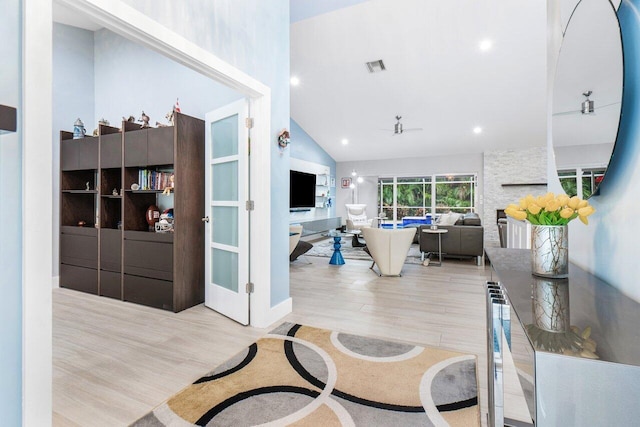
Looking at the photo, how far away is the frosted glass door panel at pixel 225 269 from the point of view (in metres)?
2.91

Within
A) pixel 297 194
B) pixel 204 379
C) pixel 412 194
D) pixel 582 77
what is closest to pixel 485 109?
pixel 412 194

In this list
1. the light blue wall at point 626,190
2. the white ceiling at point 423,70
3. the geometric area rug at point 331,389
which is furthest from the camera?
the white ceiling at point 423,70

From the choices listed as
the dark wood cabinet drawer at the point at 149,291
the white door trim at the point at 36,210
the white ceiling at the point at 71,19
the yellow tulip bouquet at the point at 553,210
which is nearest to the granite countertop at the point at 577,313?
the yellow tulip bouquet at the point at 553,210

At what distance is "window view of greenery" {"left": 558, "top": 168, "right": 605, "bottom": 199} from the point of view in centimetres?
117

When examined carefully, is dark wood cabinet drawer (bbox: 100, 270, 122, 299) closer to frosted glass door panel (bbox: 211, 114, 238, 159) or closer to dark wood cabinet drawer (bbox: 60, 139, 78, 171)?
dark wood cabinet drawer (bbox: 60, 139, 78, 171)

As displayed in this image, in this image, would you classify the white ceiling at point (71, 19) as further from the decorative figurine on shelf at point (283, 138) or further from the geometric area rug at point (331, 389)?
the geometric area rug at point (331, 389)

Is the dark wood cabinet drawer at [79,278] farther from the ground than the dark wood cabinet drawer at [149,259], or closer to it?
closer to it

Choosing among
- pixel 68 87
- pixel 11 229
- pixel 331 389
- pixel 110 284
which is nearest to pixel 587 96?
pixel 331 389

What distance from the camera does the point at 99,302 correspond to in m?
3.39

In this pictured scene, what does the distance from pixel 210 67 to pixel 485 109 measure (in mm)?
6463

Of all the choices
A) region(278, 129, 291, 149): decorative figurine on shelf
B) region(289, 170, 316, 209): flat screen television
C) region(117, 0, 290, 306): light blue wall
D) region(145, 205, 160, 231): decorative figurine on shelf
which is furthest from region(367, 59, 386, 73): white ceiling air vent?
region(145, 205, 160, 231): decorative figurine on shelf

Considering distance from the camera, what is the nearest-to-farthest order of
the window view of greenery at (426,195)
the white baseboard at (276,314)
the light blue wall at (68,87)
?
the white baseboard at (276,314) → the light blue wall at (68,87) → the window view of greenery at (426,195)

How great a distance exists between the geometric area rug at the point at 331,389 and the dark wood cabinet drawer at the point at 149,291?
130 cm

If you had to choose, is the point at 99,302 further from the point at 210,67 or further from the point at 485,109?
the point at 485,109
